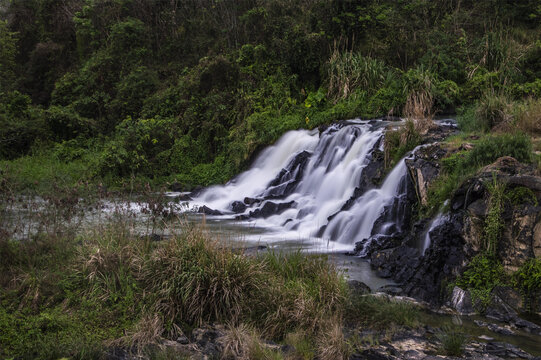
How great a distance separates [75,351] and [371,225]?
22.7ft

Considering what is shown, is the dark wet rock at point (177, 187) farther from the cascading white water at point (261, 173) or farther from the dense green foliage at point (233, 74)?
the cascading white water at point (261, 173)

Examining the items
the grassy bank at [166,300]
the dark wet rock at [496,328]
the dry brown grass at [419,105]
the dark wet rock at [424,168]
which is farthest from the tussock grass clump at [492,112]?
the grassy bank at [166,300]

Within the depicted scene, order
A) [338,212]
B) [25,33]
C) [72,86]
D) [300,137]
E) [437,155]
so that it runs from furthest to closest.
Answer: [25,33]
[72,86]
[300,137]
[338,212]
[437,155]

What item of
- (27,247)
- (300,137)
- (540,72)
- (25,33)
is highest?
(25,33)

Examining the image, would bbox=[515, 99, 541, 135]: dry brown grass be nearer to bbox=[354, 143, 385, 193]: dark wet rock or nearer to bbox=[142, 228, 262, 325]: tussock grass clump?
bbox=[354, 143, 385, 193]: dark wet rock

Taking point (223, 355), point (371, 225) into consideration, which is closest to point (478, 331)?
point (223, 355)

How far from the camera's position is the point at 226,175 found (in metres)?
17.3

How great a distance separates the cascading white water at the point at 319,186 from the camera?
11133 mm

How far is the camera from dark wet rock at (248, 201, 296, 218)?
13227 millimetres

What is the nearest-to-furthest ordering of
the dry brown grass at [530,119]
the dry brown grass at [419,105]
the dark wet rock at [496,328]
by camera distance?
1. the dark wet rock at [496,328]
2. the dry brown grass at [530,119]
3. the dry brown grass at [419,105]

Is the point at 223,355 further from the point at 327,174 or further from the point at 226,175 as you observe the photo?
the point at 226,175

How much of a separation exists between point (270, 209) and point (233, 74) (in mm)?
9324

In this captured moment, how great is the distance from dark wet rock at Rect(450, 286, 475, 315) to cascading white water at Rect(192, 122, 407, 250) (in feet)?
11.0

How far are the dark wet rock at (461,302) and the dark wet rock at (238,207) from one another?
7.71m
